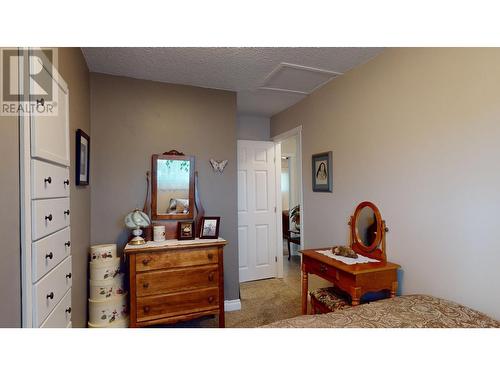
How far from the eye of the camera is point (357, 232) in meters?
2.18

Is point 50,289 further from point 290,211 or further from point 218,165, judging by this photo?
point 290,211

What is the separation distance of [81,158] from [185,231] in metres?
1.07

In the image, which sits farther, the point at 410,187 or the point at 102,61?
the point at 102,61

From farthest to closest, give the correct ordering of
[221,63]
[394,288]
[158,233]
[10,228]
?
[158,233]
[221,63]
[394,288]
[10,228]

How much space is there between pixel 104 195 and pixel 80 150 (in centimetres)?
63

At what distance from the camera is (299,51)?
1.95 m

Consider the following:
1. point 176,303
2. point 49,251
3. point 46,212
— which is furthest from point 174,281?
point 46,212

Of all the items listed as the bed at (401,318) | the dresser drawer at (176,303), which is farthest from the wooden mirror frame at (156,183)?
the bed at (401,318)

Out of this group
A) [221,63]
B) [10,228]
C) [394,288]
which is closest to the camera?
[10,228]

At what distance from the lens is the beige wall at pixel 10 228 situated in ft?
2.74

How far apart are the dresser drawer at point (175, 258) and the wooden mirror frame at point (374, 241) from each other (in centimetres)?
129

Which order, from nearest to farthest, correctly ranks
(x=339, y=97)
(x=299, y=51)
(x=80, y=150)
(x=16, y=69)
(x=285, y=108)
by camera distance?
(x=16, y=69) → (x=80, y=150) → (x=299, y=51) → (x=339, y=97) → (x=285, y=108)

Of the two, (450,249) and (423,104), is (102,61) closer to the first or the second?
(423,104)
